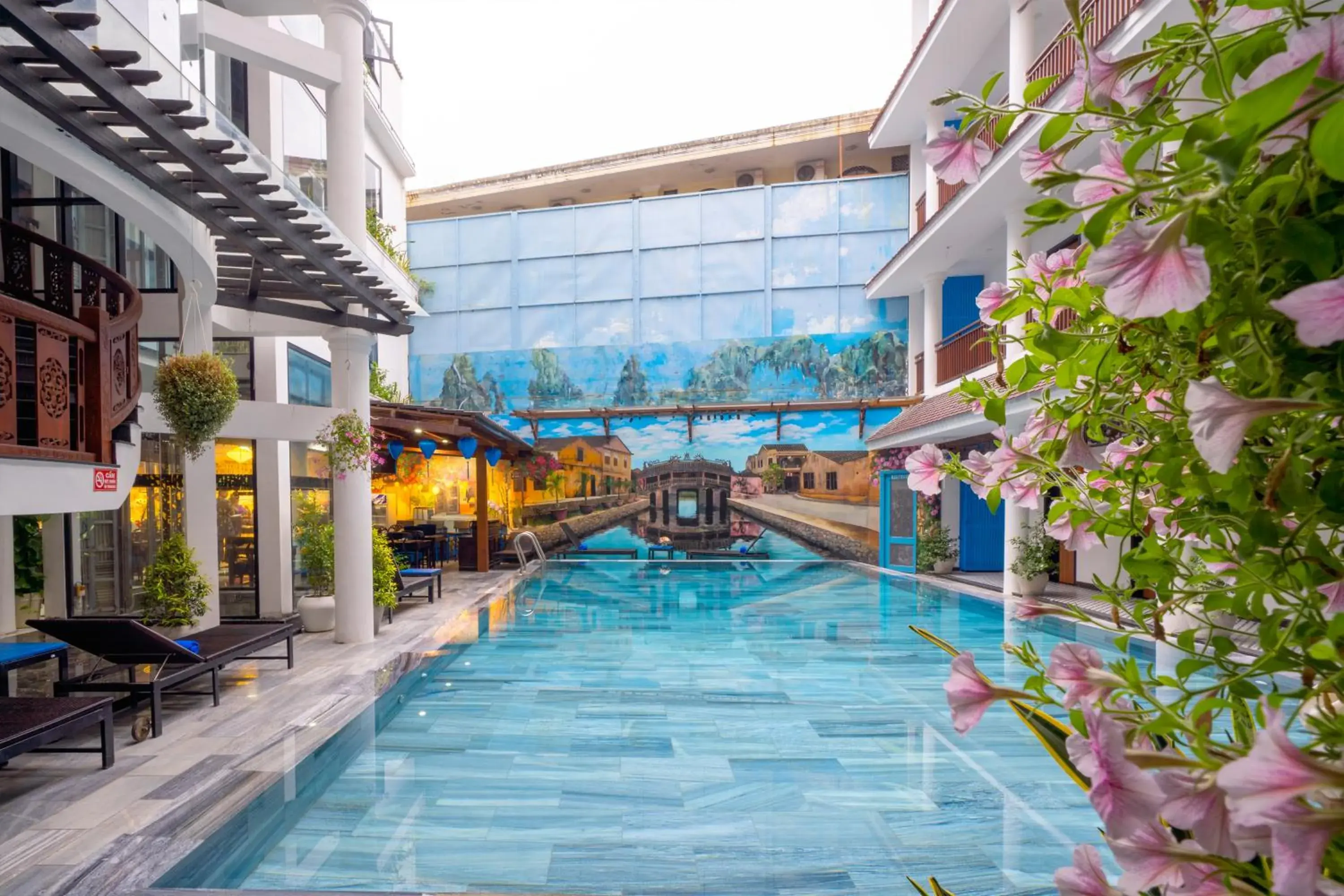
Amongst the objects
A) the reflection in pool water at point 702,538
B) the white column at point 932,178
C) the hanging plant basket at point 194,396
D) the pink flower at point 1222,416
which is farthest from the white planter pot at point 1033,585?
the pink flower at point 1222,416

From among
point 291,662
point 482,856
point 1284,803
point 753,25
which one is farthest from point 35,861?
point 753,25

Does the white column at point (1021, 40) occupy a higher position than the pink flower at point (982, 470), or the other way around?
the white column at point (1021, 40)

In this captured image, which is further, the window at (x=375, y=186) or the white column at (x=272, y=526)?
the window at (x=375, y=186)

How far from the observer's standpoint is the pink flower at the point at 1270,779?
40cm

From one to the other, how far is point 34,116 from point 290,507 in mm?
7083

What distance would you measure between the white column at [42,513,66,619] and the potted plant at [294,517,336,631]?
2.73 meters

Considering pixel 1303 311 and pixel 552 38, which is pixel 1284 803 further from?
pixel 552 38

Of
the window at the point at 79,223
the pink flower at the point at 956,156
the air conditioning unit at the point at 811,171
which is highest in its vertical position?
the air conditioning unit at the point at 811,171

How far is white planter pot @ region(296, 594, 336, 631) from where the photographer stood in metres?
8.87

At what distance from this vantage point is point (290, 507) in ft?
34.1

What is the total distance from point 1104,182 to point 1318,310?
1.08 feet

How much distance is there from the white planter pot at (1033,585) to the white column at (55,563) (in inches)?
533

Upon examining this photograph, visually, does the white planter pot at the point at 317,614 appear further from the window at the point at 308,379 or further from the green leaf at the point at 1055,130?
the green leaf at the point at 1055,130

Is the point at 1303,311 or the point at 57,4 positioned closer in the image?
the point at 1303,311
